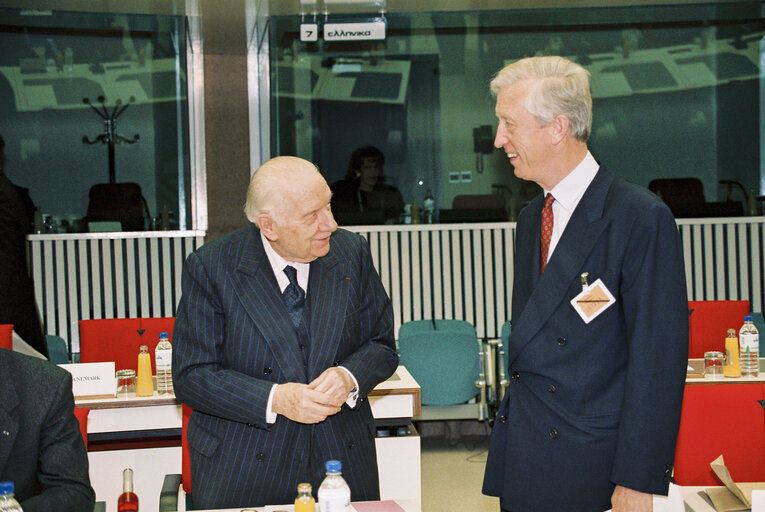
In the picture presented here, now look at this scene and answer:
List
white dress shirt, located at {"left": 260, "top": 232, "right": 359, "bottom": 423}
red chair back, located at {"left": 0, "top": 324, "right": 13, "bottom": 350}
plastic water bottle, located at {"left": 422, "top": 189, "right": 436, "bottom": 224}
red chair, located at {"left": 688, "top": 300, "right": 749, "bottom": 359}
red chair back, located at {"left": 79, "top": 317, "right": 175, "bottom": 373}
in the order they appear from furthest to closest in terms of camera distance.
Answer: plastic water bottle, located at {"left": 422, "top": 189, "right": 436, "bottom": 224}, red chair, located at {"left": 688, "top": 300, "right": 749, "bottom": 359}, red chair back, located at {"left": 79, "top": 317, "right": 175, "bottom": 373}, red chair back, located at {"left": 0, "top": 324, "right": 13, "bottom": 350}, white dress shirt, located at {"left": 260, "top": 232, "right": 359, "bottom": 423}

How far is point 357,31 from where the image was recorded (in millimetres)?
8102

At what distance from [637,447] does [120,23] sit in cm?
768

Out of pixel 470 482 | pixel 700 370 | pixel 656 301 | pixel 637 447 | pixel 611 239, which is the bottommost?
pixel 470 482

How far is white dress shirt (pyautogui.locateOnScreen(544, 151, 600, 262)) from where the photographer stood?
225cm

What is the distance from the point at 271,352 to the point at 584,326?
89 centimetres

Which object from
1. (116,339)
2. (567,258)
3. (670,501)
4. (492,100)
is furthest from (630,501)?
(492,100)

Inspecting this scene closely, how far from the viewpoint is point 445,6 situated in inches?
328

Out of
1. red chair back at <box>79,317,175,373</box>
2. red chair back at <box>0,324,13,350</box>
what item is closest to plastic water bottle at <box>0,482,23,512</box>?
red chair back at <box>0,324,13,350</box>

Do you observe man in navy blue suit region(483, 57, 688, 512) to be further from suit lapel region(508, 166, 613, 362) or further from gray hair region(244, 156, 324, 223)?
gray hair region(244, 156, 324, 223)

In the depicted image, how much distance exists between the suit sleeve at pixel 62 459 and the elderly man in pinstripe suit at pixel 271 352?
37 centimetres

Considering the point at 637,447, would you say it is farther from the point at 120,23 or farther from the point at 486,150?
the point at 120,23

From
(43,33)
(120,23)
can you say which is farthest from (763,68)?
(43,33)

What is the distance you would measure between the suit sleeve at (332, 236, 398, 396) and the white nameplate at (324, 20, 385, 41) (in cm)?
559

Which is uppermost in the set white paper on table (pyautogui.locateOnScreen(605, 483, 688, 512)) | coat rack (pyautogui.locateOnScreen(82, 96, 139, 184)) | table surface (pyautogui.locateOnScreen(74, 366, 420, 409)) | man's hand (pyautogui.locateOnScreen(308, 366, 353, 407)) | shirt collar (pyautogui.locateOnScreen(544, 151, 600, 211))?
coat rack (pyautogui.locateOnScreen(82, 96, 139, 184))
